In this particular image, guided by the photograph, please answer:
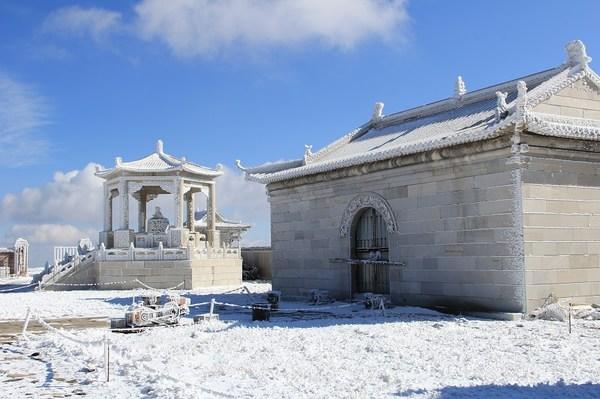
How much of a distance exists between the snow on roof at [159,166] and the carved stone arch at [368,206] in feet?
49.1

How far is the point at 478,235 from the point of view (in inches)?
572

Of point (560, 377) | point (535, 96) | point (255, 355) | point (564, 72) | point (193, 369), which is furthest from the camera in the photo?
point (564, 72)

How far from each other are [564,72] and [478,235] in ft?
14.2

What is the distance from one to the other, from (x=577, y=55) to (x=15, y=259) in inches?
1573

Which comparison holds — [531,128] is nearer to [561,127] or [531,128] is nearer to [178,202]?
[561,127]

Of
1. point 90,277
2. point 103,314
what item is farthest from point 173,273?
point 103,314

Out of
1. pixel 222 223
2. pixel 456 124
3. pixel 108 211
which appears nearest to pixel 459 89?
pixel 456 124

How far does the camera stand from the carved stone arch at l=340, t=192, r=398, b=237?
55.0ft

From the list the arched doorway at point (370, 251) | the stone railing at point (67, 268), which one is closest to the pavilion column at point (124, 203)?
the stone railing at point (67, 268)

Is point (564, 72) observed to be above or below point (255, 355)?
above

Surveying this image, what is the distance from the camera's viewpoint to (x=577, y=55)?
15477 millimetres

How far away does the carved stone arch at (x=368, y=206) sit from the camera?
55.0ft

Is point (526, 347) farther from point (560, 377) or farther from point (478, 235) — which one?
point (478, 235)

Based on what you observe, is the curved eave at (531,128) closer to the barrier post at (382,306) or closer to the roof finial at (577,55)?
the roof finial at (577,55)
